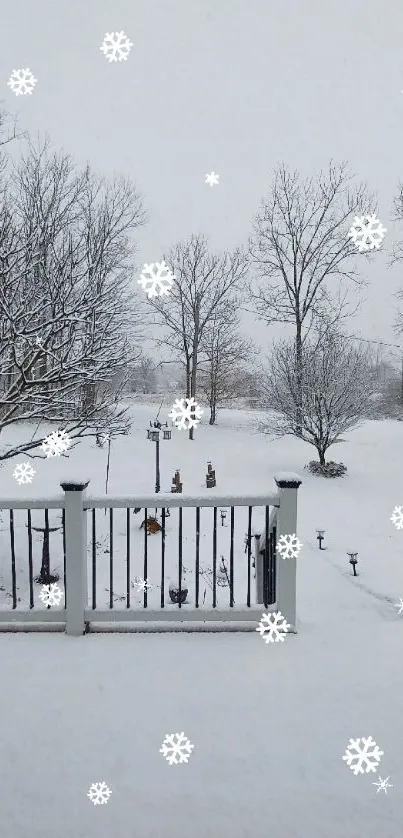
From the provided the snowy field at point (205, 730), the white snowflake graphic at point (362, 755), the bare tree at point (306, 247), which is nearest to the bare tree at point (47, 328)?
the snowy field at point (205, 730)

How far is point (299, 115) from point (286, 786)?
15119 millimetres

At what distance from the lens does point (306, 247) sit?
66.6ft

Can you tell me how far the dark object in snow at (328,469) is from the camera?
14.9 meters

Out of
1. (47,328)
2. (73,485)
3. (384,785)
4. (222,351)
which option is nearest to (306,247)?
(222,351)

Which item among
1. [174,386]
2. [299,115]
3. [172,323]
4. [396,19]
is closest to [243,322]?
[172,323]
